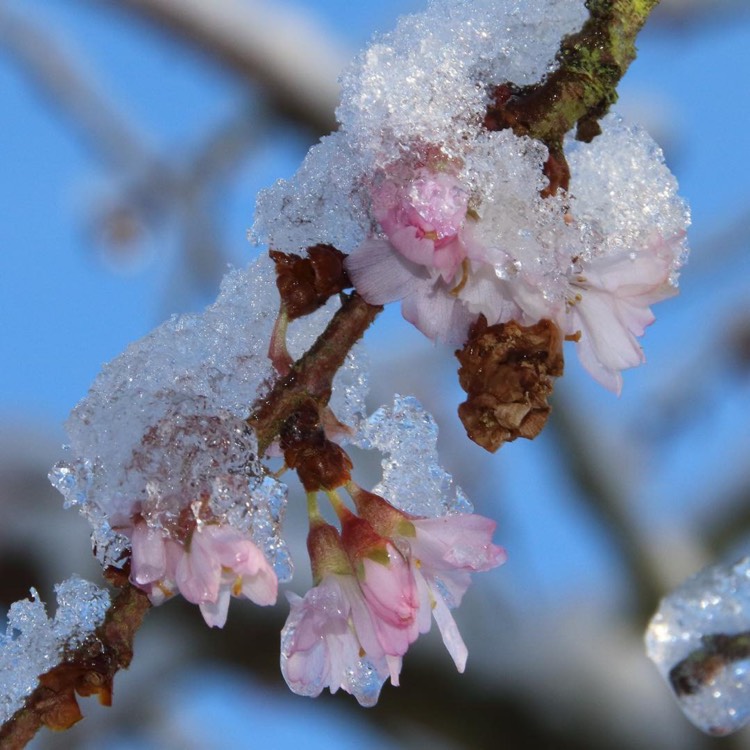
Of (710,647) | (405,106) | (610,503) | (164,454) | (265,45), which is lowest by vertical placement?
(710,647)

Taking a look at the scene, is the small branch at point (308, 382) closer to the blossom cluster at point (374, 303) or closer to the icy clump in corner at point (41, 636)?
the blossom cluster at point (374, 303)

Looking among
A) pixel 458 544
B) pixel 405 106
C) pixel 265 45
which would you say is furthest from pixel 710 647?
pixel 265 45

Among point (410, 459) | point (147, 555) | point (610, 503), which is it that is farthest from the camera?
point (610, 503)

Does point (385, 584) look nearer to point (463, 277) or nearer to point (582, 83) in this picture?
point (463, 277)

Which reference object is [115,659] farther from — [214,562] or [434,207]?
[434,207]

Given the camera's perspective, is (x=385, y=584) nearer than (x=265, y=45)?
Yes

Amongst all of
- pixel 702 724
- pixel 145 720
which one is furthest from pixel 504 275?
pixel 145 720

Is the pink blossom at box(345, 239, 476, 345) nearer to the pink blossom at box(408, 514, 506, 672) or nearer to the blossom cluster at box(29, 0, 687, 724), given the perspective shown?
the blossom cluster at box(29, 0, 687, 724)

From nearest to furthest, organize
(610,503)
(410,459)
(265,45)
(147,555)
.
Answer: (147,555)
(410,459)
(265,45)
(610,503)
